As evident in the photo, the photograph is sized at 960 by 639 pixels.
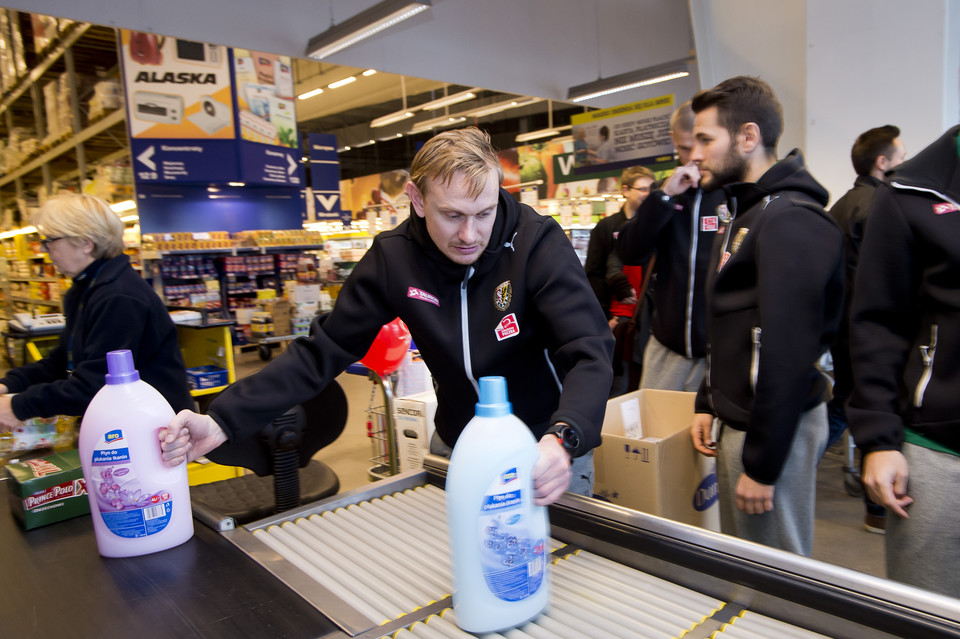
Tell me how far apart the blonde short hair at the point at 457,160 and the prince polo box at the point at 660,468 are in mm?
1230

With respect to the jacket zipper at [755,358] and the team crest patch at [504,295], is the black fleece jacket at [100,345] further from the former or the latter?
the jacket zipper at [755,358]

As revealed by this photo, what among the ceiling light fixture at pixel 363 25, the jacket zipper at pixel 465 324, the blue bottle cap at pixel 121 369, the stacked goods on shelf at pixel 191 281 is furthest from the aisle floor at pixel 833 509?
the ceiling light fixture at pixel 363 25

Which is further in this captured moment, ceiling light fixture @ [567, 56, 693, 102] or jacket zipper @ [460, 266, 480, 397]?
ceiling light fixture @ [567, 56, 693, 102]

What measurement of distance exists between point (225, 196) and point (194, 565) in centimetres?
864

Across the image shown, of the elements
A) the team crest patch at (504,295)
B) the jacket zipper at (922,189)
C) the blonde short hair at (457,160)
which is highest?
the blonde short hair at (457,160)

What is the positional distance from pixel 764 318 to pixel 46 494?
1.67m

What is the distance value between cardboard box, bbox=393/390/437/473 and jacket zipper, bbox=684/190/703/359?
3.76 feet

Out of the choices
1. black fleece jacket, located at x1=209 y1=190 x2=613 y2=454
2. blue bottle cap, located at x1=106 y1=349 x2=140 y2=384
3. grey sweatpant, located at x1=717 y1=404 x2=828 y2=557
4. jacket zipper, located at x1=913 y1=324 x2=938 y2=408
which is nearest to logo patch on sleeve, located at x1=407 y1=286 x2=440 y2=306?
black fleece jacket, located at x1=209 y1=190 x2=613 y2=454

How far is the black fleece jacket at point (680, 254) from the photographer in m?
2.71

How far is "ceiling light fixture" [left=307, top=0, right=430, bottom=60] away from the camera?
22.3 ft

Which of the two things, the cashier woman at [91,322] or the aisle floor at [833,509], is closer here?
the cashier woman at [91,322]

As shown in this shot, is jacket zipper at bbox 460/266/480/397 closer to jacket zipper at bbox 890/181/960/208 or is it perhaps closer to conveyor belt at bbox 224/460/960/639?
conveyor belt at bbox 224/460/960/639

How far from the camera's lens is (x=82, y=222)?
222 cm

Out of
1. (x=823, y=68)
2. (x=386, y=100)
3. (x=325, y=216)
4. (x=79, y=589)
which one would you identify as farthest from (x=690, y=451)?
(x=386, y=100)
